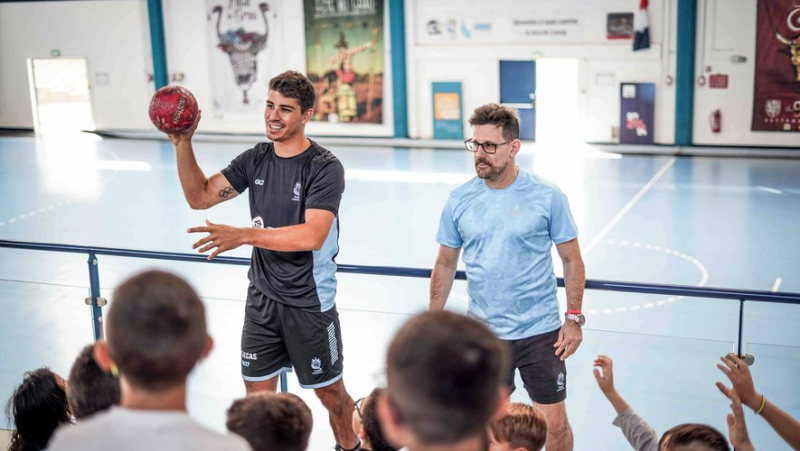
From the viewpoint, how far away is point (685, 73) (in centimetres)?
1994

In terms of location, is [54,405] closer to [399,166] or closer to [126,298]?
[126,298]

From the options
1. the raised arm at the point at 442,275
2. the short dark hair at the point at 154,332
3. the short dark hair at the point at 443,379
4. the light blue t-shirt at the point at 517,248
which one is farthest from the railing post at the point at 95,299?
the short dark hair at the point at 443,379

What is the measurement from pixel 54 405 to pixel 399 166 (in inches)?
626

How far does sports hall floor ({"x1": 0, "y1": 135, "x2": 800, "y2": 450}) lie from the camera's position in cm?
570

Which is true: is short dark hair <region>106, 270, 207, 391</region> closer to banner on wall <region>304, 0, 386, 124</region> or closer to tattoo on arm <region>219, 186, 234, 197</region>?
tattoo on arm <region>219, 186, 234, 197</region>

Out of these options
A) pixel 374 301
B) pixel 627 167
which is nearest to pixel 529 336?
pixel 374 301

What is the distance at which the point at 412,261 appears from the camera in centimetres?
1173

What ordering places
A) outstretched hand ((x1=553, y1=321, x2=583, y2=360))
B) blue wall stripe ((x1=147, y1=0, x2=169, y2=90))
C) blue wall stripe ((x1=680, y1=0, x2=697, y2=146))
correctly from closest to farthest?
outstretched hand ((x1=553, y1=321, x2=583, y2=360))
blue wall stripe ((x1=680, y1=0, x2=697, y2=146))
blue wall stripe ((x1=147, y1=0, x2=169, y2=90))

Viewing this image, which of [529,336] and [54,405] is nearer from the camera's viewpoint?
[54,405]

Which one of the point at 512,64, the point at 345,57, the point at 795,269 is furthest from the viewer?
the point at 345,57

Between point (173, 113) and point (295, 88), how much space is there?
71 centimetres

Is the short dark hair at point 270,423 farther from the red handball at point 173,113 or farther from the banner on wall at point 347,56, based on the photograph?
the banner on wall at point 347,56

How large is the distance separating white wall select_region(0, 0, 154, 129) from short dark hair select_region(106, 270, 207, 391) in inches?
943

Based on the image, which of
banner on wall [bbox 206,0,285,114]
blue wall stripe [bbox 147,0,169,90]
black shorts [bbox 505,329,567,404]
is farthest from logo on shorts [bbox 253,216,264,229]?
blue wall stripe [bbox 147,0,169,90]
